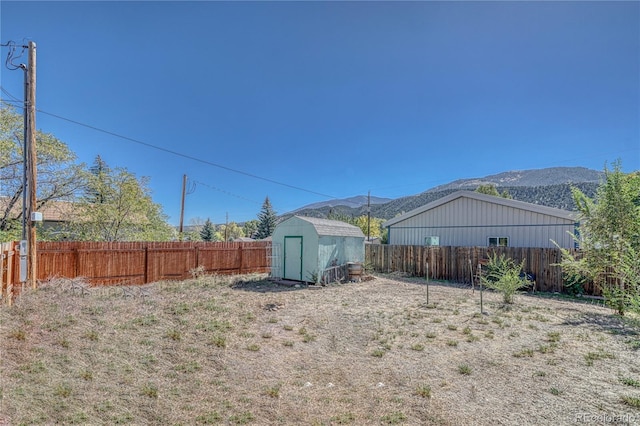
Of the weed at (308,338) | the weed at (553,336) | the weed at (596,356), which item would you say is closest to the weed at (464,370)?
the weed at (596,356)

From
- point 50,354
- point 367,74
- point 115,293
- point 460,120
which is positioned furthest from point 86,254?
point 460,120

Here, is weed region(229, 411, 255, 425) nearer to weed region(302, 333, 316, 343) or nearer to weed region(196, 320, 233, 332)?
weed region(302, 333, 316, 343)

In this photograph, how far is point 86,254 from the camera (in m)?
10.7

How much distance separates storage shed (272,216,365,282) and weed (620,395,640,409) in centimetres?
939

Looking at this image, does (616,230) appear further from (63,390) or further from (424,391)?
(63,390)

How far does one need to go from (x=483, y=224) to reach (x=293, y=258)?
9.47m

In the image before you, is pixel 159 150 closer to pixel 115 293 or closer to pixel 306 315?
pixel 115 293

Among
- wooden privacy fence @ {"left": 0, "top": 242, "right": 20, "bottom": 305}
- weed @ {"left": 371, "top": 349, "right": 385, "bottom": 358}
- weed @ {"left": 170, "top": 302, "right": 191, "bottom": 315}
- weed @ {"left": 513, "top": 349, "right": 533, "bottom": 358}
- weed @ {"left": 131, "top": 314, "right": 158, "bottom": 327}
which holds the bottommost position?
weed @ {"left": 371, "top": 349, "right": 385, "bottom": 358}

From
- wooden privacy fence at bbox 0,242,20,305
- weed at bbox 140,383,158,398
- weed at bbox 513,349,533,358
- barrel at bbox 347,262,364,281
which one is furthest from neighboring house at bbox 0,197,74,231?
weed at bbox 513,349,533,358

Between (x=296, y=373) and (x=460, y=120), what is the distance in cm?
1441

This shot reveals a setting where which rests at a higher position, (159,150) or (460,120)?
(460,120)

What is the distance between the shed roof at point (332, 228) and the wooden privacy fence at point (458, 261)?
2252 millimetres

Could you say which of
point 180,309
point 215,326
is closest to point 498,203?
point 215,326

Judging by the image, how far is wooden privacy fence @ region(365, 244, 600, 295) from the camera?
451 inches
